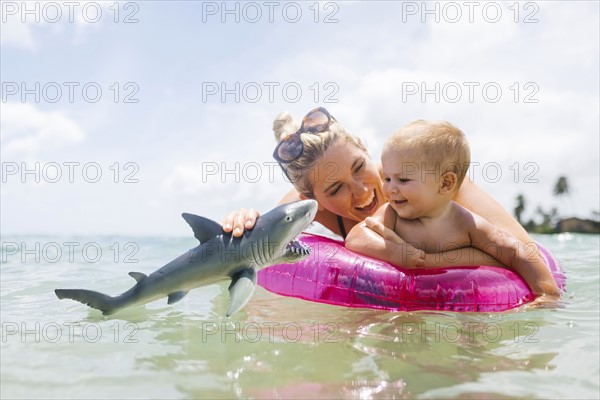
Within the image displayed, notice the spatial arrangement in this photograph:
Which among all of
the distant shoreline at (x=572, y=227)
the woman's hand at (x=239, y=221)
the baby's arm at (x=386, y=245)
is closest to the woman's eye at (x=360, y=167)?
the baby's arm at (x=386, y=245)

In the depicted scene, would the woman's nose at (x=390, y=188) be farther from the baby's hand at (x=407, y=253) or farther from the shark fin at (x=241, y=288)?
the shark fin at (x=241, y=288)

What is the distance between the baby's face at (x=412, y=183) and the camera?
4.12 m

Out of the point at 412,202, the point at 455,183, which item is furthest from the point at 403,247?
the point at 455,183

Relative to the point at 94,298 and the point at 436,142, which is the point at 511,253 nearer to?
the point at 436,142

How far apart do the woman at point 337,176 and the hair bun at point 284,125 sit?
0.05 feet

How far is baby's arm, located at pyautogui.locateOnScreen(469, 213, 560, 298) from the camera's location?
4.33 m

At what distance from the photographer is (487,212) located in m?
4.75

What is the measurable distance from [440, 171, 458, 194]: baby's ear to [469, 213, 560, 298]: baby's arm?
32 cm

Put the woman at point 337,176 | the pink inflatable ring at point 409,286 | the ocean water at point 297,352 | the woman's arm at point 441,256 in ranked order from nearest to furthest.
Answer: the ocean water at point 297,352
the pink inflatable ring at point 409,286
the woman's arm at point 441,256
the woman at point 337,176

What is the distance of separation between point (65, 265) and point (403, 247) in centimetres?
629

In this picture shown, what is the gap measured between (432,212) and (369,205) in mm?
1110

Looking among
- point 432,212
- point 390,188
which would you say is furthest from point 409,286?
point 390,188

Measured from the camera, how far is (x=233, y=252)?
3553 mm

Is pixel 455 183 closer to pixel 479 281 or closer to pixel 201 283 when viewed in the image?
pixel 479 281
